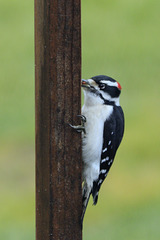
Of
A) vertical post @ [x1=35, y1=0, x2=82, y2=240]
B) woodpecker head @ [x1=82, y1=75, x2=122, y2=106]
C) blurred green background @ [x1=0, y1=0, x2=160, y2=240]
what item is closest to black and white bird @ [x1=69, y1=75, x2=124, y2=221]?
woodpecker head @ [x1=82, y1=75, x2=122, y2=106]

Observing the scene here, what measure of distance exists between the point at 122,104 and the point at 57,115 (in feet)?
25.5

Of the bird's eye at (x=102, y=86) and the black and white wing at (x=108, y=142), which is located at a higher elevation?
the bird's eye at (x=102, y=86)

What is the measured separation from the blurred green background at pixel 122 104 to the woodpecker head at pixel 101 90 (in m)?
2.89

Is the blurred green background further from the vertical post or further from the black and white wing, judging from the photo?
the vertical post

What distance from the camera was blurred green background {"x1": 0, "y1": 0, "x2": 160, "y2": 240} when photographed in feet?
27.7

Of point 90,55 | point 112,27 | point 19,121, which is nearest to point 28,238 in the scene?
point 19,121

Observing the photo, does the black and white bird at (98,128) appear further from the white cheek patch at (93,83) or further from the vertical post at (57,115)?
the vertical post at (57,115)

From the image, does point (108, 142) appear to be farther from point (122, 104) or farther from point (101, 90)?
point (122, 104)

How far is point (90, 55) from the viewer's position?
13.0 metres

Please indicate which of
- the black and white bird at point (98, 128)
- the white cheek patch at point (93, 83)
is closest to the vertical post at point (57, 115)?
the black and white bird at point (98, 128)

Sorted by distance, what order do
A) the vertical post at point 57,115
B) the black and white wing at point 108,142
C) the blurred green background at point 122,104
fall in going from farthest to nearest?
the blurred green background at point 122,104 → the black and white wing at point 108,142 → the vertical post at point 57,115

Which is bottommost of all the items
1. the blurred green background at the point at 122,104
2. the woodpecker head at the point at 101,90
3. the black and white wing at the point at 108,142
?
the blurred green background at the point at 122,104

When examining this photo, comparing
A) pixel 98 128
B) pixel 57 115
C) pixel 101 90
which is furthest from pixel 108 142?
pixel 57 115

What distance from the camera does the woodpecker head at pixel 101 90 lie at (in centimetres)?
504
